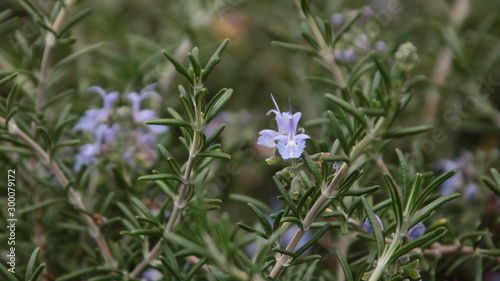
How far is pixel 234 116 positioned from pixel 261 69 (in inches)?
20.4

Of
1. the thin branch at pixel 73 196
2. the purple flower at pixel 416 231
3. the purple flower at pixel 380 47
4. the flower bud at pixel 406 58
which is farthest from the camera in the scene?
the purple flower at pixel 380 47

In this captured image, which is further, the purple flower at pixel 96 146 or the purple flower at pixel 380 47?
the purple flower at pixel 380 47

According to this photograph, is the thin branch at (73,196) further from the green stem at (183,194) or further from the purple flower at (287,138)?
the purple flower at (287,138)

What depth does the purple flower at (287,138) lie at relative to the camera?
0.97 meters

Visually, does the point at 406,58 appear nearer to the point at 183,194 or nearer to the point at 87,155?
the point at 183,194

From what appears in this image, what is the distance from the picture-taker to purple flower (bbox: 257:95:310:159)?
38.3 inches

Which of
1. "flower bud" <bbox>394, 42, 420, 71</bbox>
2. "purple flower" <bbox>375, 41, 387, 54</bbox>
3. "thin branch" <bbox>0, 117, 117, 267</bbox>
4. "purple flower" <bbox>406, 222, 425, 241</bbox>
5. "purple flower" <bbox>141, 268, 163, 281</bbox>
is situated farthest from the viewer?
"purple flower" <bbox>375, 41, 387, 54</bbox>

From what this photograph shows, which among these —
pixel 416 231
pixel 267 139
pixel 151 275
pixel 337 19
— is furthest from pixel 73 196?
pixel 337 19

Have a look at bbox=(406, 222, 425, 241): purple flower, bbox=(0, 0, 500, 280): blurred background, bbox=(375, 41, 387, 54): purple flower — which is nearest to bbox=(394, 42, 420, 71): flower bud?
bbox=(406, 222, 425, 241): purple flower

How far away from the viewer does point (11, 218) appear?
1405mm

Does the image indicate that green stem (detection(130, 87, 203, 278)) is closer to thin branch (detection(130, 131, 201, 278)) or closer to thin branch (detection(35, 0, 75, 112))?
thin branch (detection(130, 131, 201, 278))

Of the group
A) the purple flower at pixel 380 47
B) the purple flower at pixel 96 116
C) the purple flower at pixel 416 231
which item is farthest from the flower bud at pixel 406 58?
the purple flower at pixel 96 116

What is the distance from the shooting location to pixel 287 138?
39.6 inches

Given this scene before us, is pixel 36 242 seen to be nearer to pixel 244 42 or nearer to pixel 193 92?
pixel 193 92
